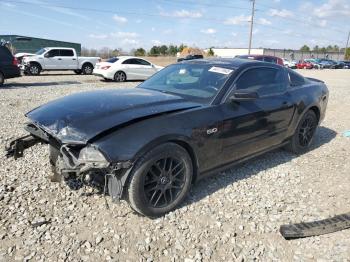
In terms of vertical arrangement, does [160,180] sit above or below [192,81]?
below

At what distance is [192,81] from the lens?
413 cm

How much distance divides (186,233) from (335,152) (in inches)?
143

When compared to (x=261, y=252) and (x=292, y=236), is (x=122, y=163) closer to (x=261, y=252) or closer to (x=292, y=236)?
(x=261, y=252)

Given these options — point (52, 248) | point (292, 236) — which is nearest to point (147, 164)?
point (52, 248)

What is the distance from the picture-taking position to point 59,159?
3066 mm

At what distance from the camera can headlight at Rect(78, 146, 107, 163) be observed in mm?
2781

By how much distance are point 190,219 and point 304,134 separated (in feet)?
9.63

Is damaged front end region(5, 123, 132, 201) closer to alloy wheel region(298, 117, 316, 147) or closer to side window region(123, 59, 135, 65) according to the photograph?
alloy wheel region(298, 117, 316, 147)

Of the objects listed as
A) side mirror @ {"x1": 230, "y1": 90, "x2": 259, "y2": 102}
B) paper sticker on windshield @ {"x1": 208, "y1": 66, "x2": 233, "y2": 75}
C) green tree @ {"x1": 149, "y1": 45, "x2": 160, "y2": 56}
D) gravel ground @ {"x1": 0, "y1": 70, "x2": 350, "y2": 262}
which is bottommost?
gravel ground @ {"x1": 0, "y1": 70, "x2": 350, "y2": 262}

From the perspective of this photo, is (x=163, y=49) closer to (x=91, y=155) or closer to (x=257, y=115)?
(x=257, y=115)

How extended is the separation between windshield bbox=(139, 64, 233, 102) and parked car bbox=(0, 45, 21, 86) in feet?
34.0

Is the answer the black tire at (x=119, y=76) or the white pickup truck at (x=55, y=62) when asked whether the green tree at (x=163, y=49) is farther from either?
the black tire at (x=119, y=76)

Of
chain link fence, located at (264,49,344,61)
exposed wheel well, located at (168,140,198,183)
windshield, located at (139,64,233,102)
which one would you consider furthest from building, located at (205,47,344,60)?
exposed wheel well, located at (168,140,198,183)

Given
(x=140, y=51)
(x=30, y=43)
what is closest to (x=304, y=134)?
(x=30, y=43)
